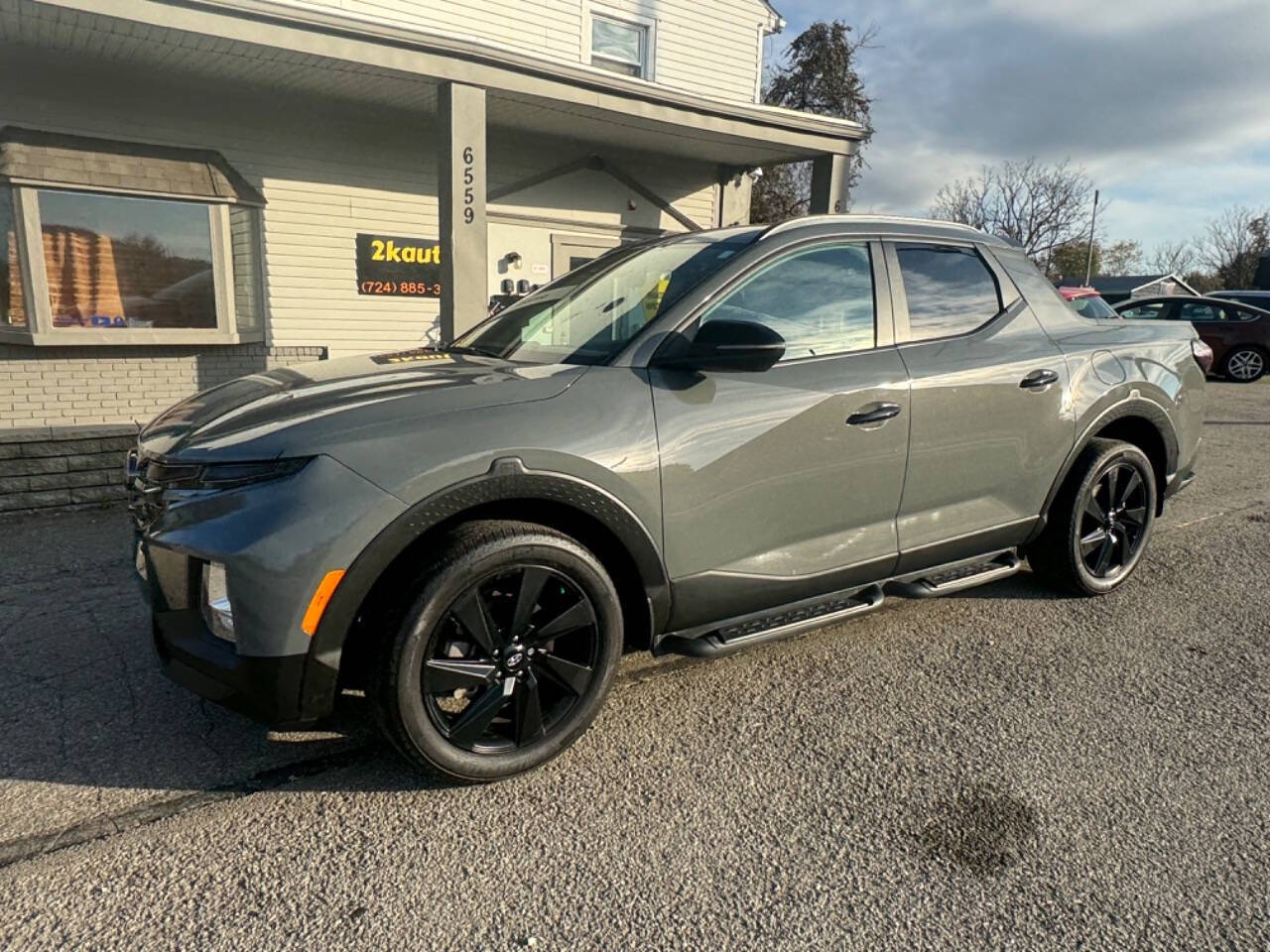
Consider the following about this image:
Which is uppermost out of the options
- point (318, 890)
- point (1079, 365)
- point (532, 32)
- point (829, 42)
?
point (829, 42)

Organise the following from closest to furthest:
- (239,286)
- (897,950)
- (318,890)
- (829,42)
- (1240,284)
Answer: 1. (897,950)
2. (318,890)
3. (239,286)
4. (829,42)
5. (1240,284)

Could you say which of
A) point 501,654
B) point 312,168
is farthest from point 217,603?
point 312,168

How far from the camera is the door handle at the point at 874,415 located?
302cm

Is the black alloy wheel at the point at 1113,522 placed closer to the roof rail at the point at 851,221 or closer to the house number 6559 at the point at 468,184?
the roof rail at the point at 851,221

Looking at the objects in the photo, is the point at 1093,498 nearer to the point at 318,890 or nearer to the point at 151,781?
the point at 318,890

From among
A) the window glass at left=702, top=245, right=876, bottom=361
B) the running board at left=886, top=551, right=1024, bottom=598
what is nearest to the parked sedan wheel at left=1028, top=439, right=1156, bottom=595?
the running board at left=886, top=551, right=1024, bottom=598

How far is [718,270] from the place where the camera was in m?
2.94

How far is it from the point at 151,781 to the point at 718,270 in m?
2.49

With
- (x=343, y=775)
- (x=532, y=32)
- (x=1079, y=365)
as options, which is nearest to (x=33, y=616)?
(x=343, y=775)

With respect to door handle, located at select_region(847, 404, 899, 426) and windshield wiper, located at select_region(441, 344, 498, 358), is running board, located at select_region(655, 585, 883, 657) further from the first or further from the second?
windshield wiper, located at select_region(441, 344, 498, 358)

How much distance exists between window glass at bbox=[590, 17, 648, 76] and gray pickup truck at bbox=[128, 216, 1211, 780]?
7.97 meters

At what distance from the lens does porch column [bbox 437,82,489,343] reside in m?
6.92

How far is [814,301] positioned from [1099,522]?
202cm

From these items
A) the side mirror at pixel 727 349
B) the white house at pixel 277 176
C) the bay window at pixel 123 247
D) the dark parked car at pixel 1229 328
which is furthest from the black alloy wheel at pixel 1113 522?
the dark parked car at pixel 1229 328
